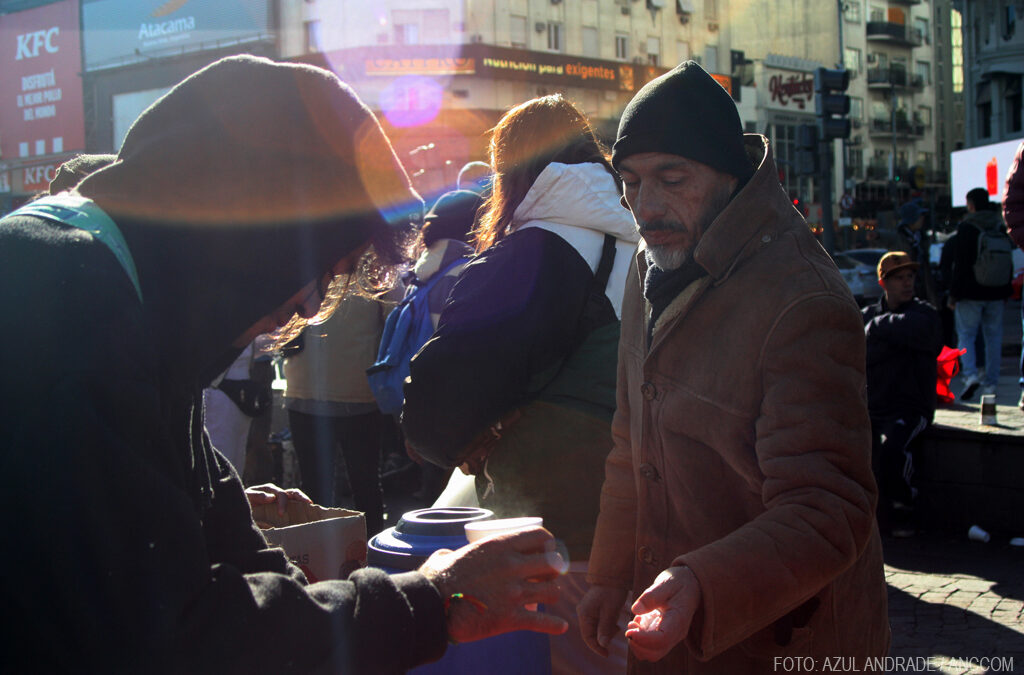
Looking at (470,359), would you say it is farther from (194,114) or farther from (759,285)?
(194,114)

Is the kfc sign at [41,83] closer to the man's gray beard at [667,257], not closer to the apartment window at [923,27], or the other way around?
the man's gray beard at [667,257]

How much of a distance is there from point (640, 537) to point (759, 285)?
2.14 feet

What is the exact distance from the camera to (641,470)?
222cm

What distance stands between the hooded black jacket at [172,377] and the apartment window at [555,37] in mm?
42581

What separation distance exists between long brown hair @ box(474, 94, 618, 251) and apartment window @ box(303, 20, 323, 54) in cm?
3984

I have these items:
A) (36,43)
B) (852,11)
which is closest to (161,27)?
(36,43)

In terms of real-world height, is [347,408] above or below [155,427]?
below

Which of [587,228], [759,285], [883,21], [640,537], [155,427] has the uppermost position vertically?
[883,21]

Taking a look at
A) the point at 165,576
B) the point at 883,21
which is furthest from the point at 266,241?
the point at 883,21

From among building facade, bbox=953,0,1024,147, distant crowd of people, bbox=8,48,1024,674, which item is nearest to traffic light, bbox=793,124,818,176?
distant crowd of people, bbox=8,48,1024,674

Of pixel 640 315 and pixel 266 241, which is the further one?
pixel 640 315

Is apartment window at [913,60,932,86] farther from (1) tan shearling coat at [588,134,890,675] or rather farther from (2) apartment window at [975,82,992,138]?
(1) tan shearling coat at [588,134,890,675]

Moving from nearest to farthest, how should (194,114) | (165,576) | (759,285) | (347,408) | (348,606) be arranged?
(165,576), (348,606), (194,114), (759,285), (347,408)

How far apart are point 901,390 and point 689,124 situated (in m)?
4.84
